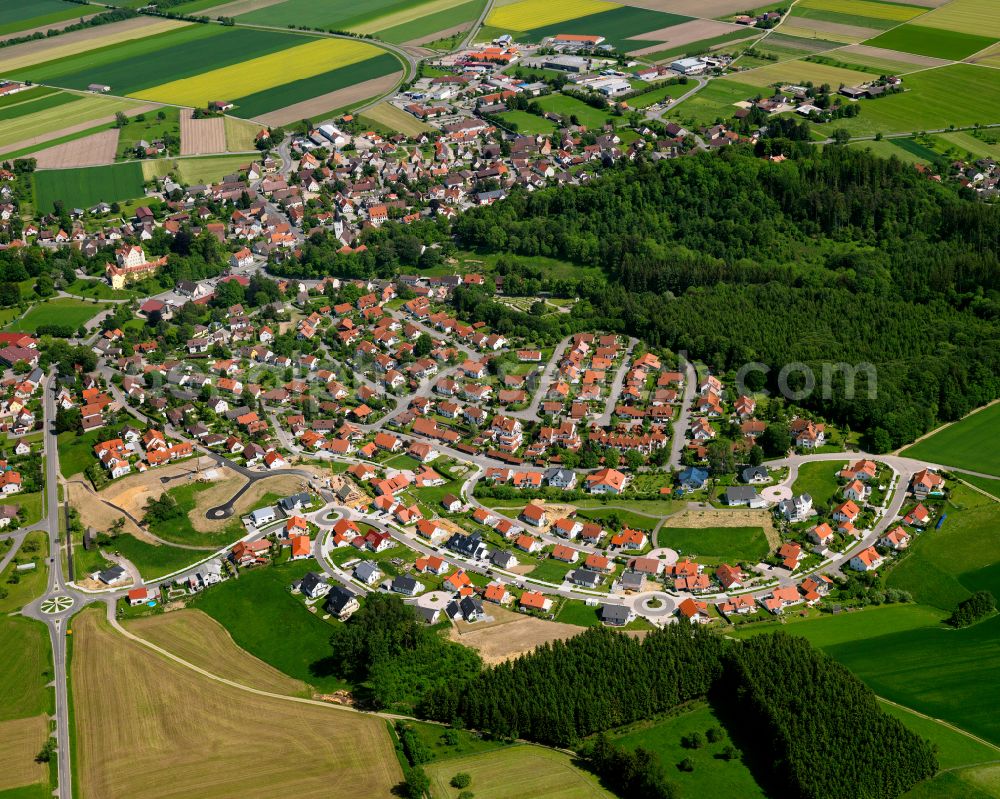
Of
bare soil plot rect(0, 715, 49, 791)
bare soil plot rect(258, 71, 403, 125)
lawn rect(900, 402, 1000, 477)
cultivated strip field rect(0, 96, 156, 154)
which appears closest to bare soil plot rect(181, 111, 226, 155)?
bare soil plot rect(258, 71, 403, 125)

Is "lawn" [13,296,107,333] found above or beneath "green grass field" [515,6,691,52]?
beneath

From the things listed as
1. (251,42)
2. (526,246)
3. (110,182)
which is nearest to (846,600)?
(526,246)

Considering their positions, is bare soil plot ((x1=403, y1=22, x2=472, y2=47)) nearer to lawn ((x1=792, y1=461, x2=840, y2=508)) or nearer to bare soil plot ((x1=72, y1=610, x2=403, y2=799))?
lawn ((x1=792, y1=461, x2=840, y2=508))

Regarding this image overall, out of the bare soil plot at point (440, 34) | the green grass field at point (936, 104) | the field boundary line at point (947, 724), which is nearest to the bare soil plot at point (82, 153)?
the bare soil plot at point (440, 34)

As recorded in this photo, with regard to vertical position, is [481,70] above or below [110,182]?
above

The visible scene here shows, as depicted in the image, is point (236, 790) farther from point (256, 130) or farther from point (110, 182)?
point (256, 130)

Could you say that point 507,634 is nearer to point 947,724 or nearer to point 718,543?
point 718,543

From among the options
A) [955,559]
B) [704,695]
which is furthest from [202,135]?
[704,695]
